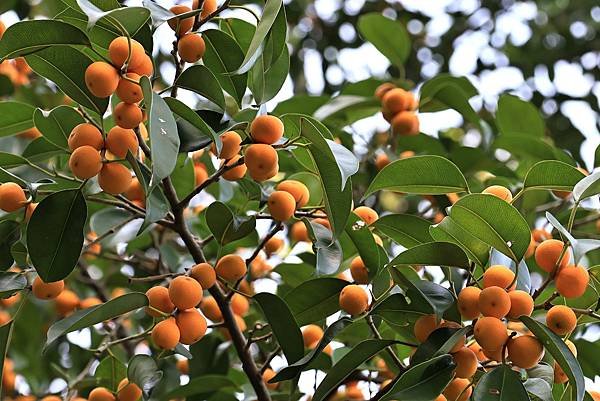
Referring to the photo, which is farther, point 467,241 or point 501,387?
point 467,241

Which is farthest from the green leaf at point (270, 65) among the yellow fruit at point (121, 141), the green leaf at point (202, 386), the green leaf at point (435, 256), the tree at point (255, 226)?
the green leaf at point (202, 386)

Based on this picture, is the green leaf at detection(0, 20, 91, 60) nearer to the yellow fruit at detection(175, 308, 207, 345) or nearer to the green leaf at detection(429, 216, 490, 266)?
the yellow fruit at detection(175, 308, 207, 345)

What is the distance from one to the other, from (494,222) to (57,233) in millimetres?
622

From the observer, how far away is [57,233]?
50.8 inches

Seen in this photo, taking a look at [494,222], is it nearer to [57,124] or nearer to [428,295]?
[428,295]

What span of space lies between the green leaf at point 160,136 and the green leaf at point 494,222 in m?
0.40

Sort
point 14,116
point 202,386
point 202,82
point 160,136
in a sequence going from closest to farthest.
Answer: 1. point 160,136
2. point 202,82
3. point 14,116
4. point 202,386

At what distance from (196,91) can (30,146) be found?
0.47 metres

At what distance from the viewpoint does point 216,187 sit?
6.38 feet

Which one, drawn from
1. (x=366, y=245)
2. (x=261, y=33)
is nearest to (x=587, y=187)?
(x=366, y=245)

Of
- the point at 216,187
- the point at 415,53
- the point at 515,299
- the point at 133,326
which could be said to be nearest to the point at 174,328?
the point at 515,299

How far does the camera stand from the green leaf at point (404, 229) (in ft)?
4.62

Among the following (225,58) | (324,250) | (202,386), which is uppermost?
(225,58)

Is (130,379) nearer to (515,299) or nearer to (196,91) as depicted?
(196,91)
